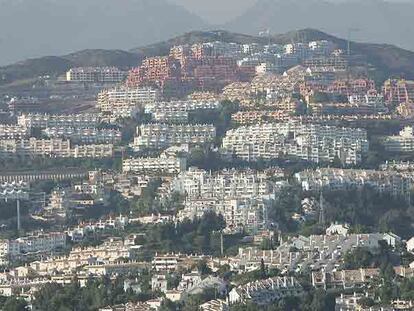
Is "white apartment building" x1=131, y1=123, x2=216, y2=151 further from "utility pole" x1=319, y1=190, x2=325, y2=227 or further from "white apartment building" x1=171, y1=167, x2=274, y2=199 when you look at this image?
"utility pole" x1=319, y1=190, x2=325, y2=227

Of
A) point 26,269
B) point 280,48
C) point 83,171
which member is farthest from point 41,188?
point 280,48

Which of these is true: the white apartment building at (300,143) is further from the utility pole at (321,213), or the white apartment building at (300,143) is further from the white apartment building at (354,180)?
the utility pole at (321,213)

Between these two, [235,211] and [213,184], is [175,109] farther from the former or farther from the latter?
[235,211]

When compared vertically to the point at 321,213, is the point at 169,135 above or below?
above

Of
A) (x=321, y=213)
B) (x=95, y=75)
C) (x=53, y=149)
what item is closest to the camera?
(x=321, y=213)

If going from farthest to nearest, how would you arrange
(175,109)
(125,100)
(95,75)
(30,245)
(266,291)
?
(95,75)
(125,100)
(175,109)
(30,245)
(266,291)

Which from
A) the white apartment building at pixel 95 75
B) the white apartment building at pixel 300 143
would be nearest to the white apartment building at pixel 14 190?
the white apartment building at pixel 300 143

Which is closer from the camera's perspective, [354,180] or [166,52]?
[354,180]

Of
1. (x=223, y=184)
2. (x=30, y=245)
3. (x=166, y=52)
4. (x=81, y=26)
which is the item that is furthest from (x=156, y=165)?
(x=81, y=26)
